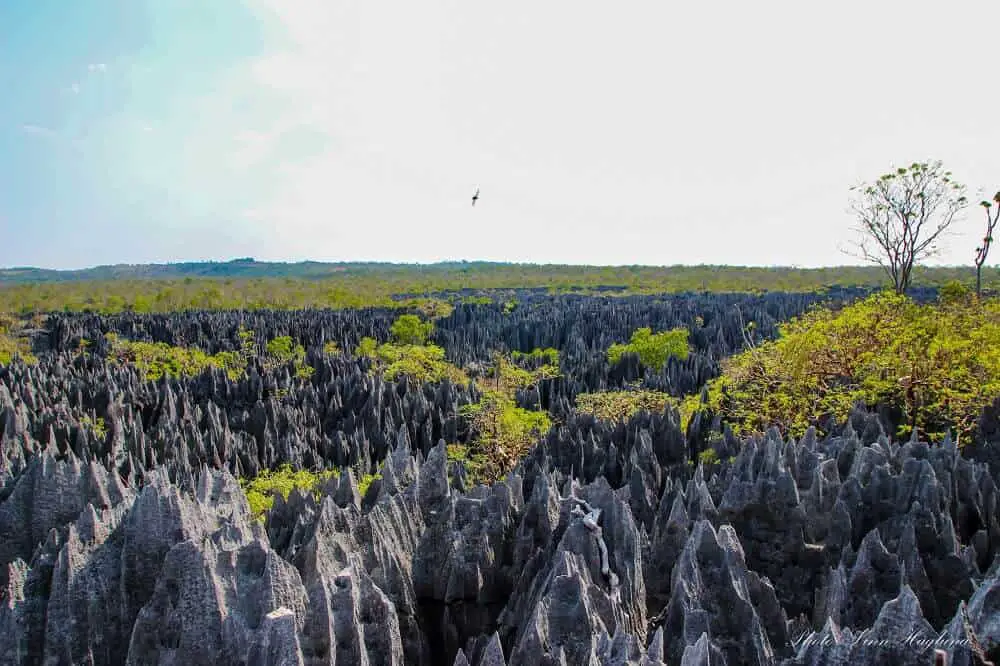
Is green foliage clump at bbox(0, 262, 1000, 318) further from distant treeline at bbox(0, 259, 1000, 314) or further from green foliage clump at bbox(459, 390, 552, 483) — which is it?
green foliage clump at bbox(459, 390, 552, 483)

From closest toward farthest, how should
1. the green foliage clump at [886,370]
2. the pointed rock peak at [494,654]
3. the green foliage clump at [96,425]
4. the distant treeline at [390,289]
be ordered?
the pointed rock peak at [494,654]
the green foliage clump at [886,370]
the green foliage clump at [96,425]
the distant treeline at [390,289]

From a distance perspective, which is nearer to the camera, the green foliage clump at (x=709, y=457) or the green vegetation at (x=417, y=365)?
the green foliage clump at (x=709, y=457)

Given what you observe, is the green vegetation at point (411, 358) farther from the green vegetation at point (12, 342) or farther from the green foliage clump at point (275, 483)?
the green vegetation at point (12, 342)

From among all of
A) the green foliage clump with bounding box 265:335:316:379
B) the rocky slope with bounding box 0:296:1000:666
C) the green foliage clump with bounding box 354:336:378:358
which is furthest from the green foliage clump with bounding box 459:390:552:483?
the green foliage clump with bounding box 354:336:378:358

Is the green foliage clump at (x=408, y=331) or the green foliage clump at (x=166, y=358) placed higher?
the green foliage clump at (x=408, y=331)

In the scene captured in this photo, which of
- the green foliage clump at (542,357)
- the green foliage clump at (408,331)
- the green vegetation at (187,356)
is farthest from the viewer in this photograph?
the green foliage clump at (408,331)

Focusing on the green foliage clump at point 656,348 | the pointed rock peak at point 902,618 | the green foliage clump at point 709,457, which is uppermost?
the pointed rock peak at point 902,618

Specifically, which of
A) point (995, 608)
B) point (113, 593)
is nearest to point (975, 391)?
point (995, 608)

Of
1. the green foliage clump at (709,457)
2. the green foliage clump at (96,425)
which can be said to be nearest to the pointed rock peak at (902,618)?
the green foliage clump at (709,457)
